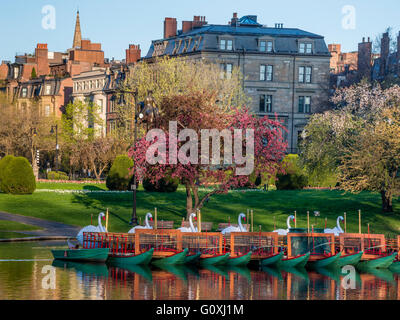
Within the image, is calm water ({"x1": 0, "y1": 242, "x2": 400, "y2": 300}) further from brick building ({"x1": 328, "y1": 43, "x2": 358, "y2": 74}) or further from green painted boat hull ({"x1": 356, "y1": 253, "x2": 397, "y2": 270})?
brick building ({"x1": 328, "y1": 43, "x2": 358, "y2": 74})

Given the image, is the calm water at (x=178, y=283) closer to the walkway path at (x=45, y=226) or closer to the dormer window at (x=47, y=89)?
the walkway path at (x=45, y=226)

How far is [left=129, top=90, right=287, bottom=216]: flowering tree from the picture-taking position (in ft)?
139

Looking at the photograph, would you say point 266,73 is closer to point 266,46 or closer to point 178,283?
point 266,46

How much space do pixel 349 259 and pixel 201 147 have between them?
38.8ft

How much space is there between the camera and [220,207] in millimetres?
55062

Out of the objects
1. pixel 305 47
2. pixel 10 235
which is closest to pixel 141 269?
pixel 10 235

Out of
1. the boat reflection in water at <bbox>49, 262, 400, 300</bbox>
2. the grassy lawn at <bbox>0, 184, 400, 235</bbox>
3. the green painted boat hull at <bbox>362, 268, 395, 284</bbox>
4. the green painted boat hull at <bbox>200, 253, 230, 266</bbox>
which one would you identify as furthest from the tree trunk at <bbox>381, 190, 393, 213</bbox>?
the green painted boat hull at <bbox>200, 253, 230, 266</bbox>

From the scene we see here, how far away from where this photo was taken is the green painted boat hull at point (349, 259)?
33750 mm

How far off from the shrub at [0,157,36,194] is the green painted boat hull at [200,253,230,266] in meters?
27.3

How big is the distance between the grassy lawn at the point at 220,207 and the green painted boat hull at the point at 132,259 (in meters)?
11.9

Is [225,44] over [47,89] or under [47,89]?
over

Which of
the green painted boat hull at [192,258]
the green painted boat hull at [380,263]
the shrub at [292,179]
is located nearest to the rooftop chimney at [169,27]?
the shrub at [292,179]

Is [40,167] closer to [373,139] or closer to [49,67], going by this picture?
[49,67]

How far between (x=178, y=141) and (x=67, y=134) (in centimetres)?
5854
